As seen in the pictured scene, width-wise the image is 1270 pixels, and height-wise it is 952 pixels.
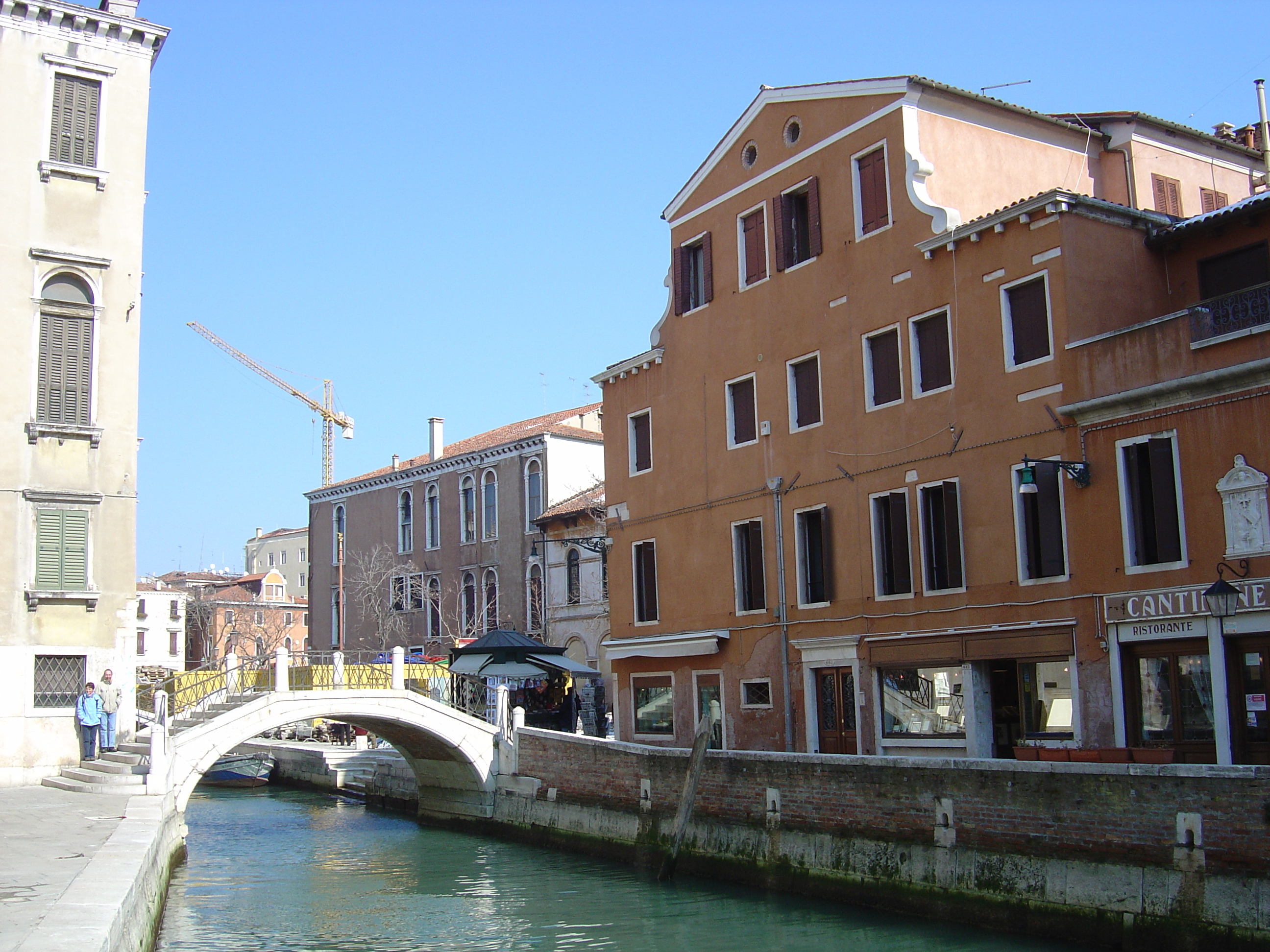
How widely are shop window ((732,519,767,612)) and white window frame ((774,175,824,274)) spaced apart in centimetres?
455

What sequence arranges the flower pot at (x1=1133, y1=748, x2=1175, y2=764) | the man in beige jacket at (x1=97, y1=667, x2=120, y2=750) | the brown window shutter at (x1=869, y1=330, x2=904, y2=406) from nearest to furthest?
1. the flower pot at (x1=1133, y1=748, x2=1175, y2=764)
2. the brown window shutter at (x1=869, y1=330, x2=904, y2=406)
3. the man in beige jacket at (x1=97, y1=667, x2=120, y2=750)

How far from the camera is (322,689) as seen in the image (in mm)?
25203

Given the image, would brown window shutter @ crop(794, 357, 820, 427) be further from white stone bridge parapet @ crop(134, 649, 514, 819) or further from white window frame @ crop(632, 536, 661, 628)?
white stone bridge parapet @ crop(134, 649, 514, 819)

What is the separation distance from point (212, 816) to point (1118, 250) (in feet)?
79.7

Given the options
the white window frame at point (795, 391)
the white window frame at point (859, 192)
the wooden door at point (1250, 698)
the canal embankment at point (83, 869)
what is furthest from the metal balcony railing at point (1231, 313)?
the canal embankment at point (83, 869)

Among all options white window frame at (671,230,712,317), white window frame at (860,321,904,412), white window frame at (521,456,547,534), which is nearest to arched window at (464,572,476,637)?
white window frame at (521,456,547,534)

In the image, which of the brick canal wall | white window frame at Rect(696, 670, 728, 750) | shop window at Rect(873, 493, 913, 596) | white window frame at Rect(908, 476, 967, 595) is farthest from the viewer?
white window frame at Rect(696, 670, 728, 750)

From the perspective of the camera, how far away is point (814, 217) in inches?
862

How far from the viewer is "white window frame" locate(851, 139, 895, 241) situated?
2034cm

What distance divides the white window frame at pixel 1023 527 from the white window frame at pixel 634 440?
9095mm

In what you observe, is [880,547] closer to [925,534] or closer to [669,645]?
[925,534]

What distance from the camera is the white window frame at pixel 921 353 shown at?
19.1m

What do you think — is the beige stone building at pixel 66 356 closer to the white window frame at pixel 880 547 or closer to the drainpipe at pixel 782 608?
the drainpipe at pixel 782 608

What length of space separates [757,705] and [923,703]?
12.3ft
